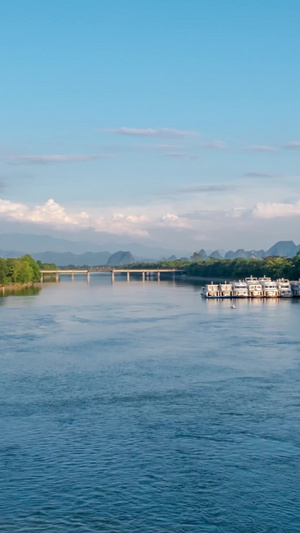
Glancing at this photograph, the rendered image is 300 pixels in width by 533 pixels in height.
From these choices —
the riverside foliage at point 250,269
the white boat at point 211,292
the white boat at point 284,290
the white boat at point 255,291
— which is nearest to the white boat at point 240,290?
the white boat at point 255,291

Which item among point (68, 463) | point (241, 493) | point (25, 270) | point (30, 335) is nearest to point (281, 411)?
point (241, 493)

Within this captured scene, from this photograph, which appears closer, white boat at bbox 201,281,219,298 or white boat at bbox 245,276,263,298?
white boat at bbox 201,281,219,298

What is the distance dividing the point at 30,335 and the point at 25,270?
6496 cm

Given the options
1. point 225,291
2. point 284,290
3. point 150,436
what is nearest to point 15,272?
point 225,291

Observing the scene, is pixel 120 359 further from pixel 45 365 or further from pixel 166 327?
pixel 166 327

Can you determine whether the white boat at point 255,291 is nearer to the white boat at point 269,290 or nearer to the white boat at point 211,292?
the white boat at point 269,290

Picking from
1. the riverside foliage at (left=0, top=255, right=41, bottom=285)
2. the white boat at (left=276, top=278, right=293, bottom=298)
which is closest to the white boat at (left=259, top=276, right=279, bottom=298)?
the white boat at (left=276, top=278, right=293, bottom=298)

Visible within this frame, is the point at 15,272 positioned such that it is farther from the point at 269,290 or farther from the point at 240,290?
the point at 269,290

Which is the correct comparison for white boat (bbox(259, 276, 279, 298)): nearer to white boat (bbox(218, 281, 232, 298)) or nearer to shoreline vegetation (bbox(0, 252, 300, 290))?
white boat (bbox(218, 281, 232, 298))

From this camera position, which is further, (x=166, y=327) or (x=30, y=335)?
(x=166, y=327)

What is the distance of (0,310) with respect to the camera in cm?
5678

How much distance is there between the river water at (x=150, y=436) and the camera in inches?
565

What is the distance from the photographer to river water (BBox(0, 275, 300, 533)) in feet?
47.1

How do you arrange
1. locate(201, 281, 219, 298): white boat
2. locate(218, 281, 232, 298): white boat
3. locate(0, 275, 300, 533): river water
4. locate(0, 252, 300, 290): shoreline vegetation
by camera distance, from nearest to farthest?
locate(0, 275, 300, 533): river water
locate(201, 281, 219, 298): white boat
locate(218, 281, 232, 298): white boat
locate(0, 252, 300, 290): shoreline vegetation
